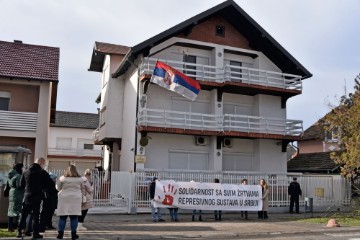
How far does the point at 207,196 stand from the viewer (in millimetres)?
16953

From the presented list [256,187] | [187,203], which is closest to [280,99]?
[256,187]

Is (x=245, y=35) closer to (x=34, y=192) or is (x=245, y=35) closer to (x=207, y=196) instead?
(x=207, y=196)

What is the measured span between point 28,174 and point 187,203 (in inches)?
317

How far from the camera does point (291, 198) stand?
2020cm

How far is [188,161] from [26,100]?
9.97m

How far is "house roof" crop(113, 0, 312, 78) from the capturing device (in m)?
23.8

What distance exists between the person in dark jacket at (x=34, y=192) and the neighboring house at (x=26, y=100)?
40.9 ft

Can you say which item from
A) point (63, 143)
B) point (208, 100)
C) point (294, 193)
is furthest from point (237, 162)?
point (63, 143)

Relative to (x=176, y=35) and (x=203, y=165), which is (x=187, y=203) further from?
(x=176, y=35)

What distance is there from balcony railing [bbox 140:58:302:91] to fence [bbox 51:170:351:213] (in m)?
6.45

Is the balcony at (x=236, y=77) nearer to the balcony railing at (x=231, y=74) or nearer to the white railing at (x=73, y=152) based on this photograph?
the balcony railing at (x=231, y=74)

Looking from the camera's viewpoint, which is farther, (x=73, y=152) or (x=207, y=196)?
(x=73, y=152)

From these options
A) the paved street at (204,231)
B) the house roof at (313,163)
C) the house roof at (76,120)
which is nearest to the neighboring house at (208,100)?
the house roof at (313,163)

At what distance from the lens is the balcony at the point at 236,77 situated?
23.6 m
